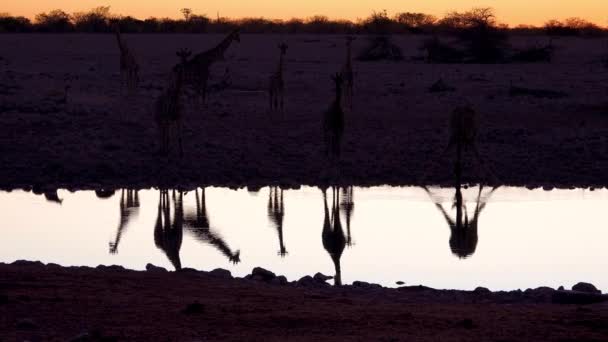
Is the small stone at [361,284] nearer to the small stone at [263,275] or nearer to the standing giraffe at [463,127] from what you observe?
the small stone at [263,275]

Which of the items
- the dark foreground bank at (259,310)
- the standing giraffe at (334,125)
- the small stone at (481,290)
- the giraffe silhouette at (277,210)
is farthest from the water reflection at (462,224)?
the dark foreground bank at (259,310)

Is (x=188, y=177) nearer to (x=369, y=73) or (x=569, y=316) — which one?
(x=569, y=316)

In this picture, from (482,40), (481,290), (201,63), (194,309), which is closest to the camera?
(194,309)

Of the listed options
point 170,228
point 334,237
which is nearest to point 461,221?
point 334,237

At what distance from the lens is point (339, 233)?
515 inches

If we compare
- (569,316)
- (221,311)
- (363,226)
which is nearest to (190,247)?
(363,226)

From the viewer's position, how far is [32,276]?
9.12 metres

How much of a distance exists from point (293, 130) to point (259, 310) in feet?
40.3

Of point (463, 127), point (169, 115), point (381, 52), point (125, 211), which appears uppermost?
point (381, 52)

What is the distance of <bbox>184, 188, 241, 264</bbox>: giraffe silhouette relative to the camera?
461 inches

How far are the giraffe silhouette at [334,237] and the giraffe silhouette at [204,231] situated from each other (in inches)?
A: 38.8

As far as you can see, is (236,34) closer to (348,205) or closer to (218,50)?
(218,50)

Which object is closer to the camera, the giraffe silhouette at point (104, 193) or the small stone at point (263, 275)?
the small stone at point (263, 275)

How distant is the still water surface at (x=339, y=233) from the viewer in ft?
36.8
